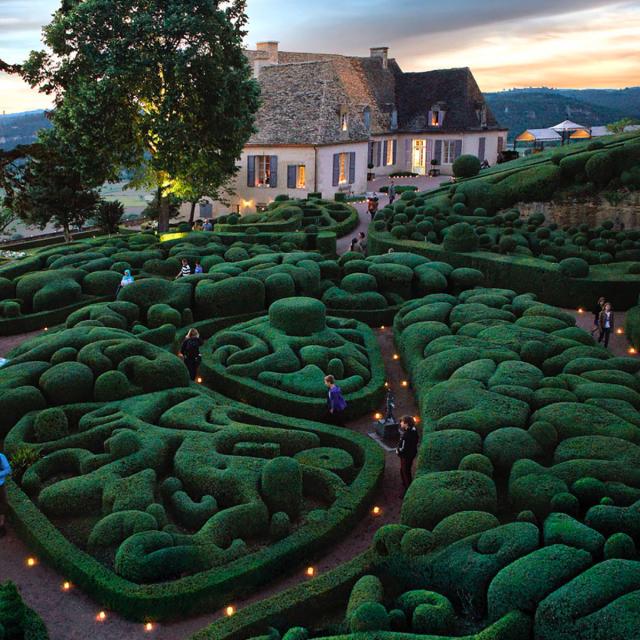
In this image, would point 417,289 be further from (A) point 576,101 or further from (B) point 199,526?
(A) point 576,101

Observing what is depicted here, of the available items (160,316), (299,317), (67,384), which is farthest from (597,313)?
(67,384)

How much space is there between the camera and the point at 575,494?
10797 mm

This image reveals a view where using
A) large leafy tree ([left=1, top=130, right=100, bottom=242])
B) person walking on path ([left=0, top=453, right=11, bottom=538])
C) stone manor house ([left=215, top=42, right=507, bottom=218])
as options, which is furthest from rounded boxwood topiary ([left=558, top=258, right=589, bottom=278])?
stone manor house ([left=215, top=42, right=507, bottom=218])

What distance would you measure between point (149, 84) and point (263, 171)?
14.6 meters

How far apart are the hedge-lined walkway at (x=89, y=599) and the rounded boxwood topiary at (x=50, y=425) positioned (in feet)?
7.99

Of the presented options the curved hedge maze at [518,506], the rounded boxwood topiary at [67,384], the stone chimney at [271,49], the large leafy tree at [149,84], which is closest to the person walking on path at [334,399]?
the curved hedge maze at [518,506]

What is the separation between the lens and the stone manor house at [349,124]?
1908 inches

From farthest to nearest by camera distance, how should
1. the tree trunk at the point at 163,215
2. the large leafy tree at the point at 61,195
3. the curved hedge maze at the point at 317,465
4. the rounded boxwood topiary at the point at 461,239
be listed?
the tree trunk at the point at 163,215 < the large leafy tree at the point at 61,195 < the rounded boxwood topiary at the point at 461,239 < the curved hedge maze at the point at 317,465

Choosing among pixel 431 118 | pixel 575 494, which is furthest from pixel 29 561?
pixel 431 118

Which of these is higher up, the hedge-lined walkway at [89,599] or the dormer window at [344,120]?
the dormer window at [344,120]

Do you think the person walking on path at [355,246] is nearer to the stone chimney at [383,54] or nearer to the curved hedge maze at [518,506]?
the curved hedge maze at [518,506]

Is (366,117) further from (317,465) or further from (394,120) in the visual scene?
(317,465)

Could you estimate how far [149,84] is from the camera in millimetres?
35531

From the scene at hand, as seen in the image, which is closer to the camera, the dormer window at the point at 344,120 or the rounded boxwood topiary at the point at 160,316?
the rounded boxwood topiary at the point at 160,316
